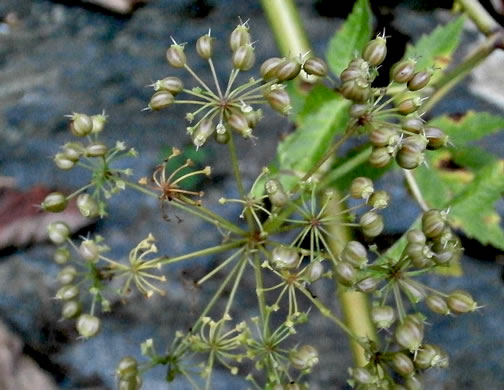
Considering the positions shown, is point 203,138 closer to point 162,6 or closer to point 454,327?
point 454,327

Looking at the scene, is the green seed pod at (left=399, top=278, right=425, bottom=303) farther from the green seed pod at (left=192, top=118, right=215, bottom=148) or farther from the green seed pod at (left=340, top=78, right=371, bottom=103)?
the green seed pod at (left=192, top=118, right=215, bottom=148)

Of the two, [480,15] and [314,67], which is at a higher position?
[314,67]

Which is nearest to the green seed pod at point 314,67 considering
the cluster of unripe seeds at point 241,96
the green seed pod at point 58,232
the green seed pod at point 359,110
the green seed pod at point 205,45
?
the cluster of unripe seeds at point 241,96

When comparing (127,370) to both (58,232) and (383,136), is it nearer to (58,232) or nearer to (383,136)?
(58,232)

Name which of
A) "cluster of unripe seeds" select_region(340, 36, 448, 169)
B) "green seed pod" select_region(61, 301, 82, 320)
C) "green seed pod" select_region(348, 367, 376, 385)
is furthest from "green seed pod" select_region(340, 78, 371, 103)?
"green seed pod" select_region(61, 301, 82, 320)

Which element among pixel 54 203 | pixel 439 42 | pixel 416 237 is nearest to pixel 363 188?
pixel 416 237

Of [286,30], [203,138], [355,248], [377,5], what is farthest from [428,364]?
[377,5]

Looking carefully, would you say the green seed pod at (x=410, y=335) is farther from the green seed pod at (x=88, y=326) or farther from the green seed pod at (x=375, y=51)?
the green seed pod at (x=88, y=326)
